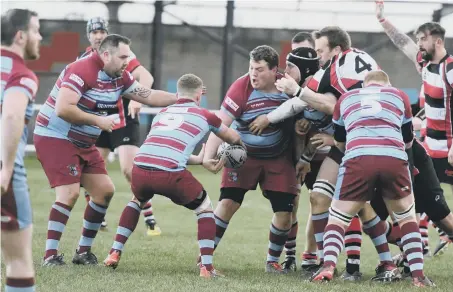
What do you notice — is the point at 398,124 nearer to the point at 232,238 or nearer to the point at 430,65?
the point at 430,65

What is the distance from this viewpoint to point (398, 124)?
6641 millimetres

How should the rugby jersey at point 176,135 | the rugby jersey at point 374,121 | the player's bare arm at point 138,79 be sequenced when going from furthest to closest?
the player's bare arm at point 138,79, the rugby jersey at point 176,135, the rugby jersey at point 374,121

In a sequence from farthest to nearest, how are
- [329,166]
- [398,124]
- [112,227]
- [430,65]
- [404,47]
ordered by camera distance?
[112,227] → [404,47] → [430,65] → [329,166] → [398,124]

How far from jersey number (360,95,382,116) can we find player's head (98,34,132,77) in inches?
79.6

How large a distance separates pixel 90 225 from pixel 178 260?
87 centimetres

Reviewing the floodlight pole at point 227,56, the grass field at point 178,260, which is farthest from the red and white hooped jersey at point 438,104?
the floodlight pole at point 227,56

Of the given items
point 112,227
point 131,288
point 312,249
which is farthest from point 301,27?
point 131,288

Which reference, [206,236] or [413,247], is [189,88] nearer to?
[206,236]

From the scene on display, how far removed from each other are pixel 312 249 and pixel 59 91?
8.34 feet

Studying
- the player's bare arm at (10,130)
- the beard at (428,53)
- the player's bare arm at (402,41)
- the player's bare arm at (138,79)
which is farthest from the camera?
the player's bare arm at (138,79)

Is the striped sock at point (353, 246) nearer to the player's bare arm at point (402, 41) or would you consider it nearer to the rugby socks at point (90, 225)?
the rugby socks at point (90, 225)

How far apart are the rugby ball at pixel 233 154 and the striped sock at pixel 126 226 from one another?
0.81m

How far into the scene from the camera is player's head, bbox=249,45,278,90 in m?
7.30

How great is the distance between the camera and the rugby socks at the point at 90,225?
753cm
